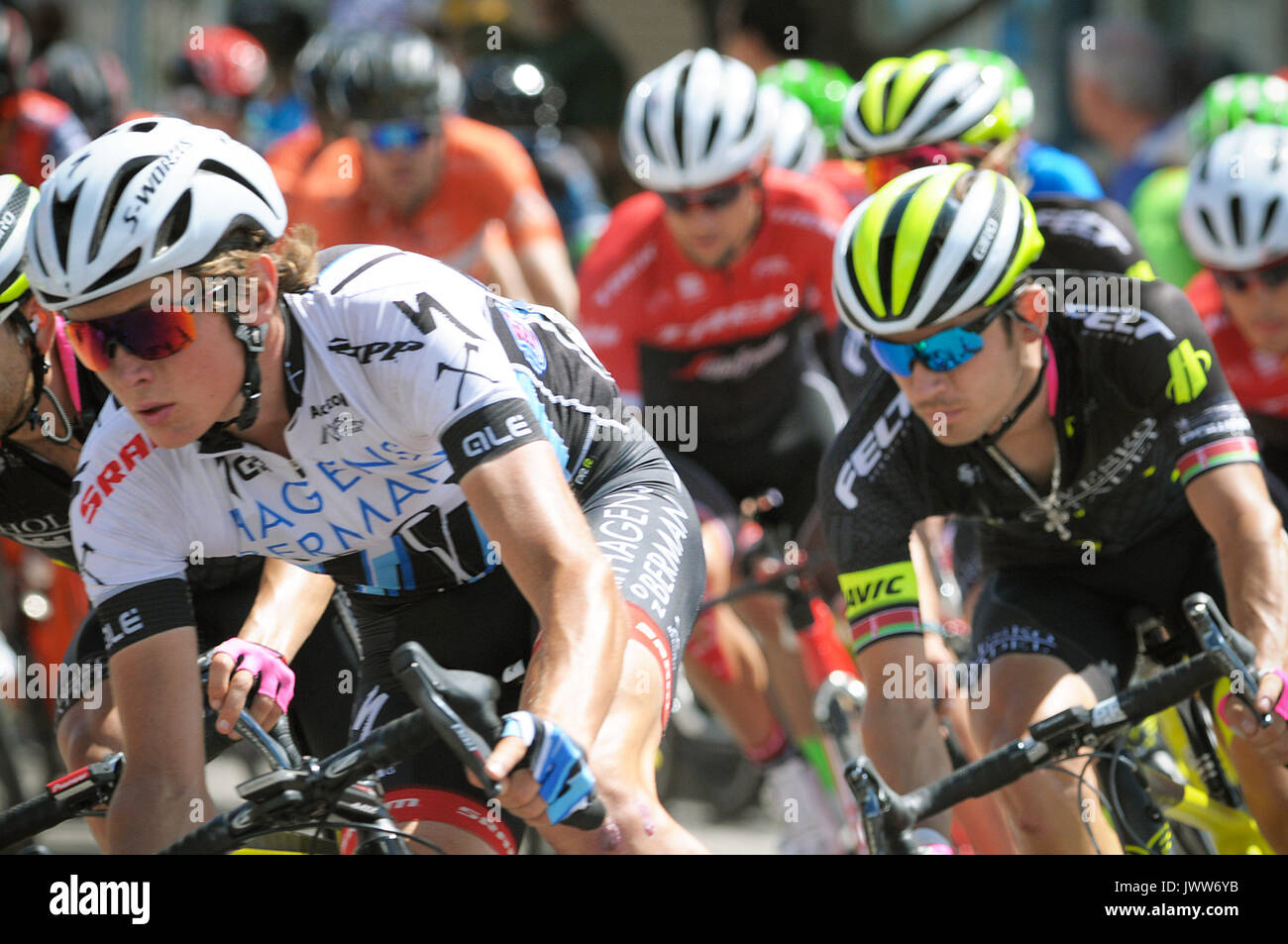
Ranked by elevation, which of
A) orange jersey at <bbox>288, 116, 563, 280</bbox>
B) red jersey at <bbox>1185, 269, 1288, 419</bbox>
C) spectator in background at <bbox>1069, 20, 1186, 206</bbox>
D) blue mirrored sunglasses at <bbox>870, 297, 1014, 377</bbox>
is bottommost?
blue mirrored sunglasses at <bbox>870, 297, 1014, 377</bbox>

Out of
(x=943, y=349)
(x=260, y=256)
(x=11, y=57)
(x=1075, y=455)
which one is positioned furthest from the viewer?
(x=11, y=57)

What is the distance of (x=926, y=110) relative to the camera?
6535 millimetres

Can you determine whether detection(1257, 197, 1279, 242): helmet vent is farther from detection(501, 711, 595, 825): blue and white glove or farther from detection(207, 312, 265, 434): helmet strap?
detection(501, 711, 595, 825): blue and white glove

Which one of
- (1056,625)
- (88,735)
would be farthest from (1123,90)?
(88,735)

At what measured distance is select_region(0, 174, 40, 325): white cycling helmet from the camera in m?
4.27

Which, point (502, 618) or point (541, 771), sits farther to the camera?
point (502, 618)

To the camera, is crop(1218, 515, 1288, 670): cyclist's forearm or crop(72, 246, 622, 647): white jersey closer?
crop(72, 246, 622, 647): white jersey

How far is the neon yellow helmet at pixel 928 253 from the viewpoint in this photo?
424 centimetres

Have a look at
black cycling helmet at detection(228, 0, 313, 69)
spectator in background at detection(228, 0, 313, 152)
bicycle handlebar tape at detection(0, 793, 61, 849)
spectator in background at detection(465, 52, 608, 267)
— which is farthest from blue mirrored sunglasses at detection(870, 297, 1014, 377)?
black cycling helmet at detection(228, 0, 313, 69)

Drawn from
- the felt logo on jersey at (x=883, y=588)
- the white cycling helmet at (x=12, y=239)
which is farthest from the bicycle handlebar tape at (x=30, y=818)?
the felt logo on jersey at (x=883, y=588)

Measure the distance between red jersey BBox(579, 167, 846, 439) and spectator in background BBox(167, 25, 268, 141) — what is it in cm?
456

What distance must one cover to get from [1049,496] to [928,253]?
77 centimetres

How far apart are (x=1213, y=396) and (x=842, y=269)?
0.96 meters

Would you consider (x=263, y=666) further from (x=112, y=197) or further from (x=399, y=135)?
(x=399, y=135)
